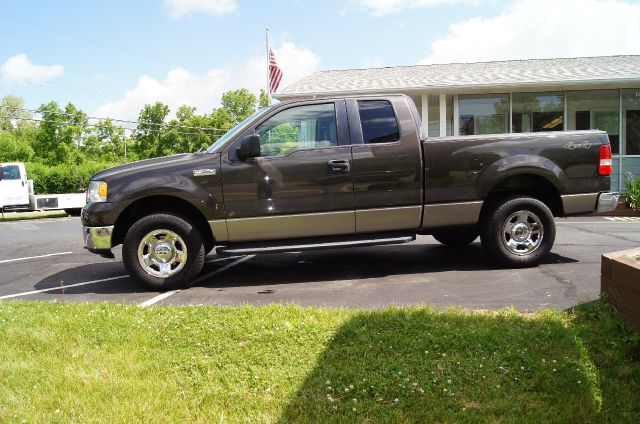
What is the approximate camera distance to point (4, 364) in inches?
140

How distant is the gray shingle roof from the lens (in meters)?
15.0

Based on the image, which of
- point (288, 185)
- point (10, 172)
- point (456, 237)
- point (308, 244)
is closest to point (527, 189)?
point (456, 237)

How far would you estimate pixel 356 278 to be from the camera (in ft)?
19.8

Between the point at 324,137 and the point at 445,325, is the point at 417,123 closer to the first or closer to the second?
the point at 324,137

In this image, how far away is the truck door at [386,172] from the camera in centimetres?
585

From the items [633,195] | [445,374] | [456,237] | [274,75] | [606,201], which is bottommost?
[445,374]

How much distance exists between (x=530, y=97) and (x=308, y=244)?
1290 centimetres

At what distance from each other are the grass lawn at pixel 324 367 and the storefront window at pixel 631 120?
1433 centimetres

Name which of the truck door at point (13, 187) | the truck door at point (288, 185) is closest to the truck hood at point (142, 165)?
the truck door at point (288, 185)

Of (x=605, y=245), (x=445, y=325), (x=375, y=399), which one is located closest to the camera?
(x=375, y=399)

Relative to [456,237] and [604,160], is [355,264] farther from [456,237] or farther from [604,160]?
[604,160]

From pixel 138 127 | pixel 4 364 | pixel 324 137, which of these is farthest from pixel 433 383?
pixel 138 127

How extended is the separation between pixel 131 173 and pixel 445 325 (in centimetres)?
371

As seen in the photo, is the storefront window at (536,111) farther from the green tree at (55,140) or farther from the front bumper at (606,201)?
the green tree at (55,140)
